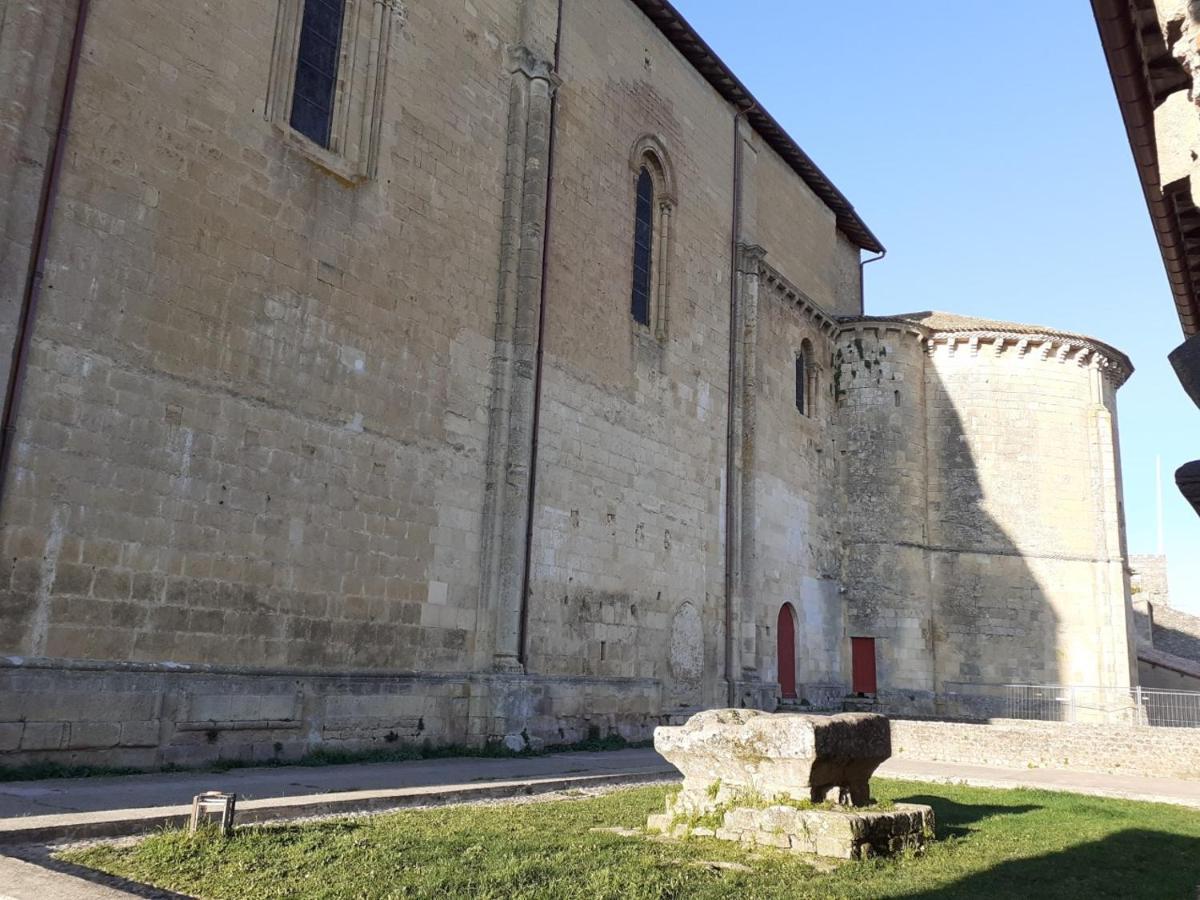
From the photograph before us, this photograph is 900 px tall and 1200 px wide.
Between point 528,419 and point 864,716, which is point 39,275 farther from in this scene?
point 864,716

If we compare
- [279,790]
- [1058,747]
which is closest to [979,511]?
[1058,747]

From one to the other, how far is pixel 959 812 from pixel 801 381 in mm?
15497

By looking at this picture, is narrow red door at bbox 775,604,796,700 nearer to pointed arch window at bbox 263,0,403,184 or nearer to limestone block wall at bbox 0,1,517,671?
limestone block wall at bbox 0,1,517,671

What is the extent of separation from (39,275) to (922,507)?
2030cm

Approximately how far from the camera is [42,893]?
4.19 meters

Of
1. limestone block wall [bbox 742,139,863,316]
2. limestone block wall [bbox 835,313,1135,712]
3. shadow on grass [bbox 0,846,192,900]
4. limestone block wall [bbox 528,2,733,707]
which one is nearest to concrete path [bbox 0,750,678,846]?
shadow on grass [bbox 0,846,192,900]

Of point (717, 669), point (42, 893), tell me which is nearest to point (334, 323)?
point (42, 893)

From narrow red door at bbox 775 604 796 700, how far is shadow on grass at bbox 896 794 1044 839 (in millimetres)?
10648

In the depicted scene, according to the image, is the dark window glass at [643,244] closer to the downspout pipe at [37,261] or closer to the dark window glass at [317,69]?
the dark window glass at [317,69]

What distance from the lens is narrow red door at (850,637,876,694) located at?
23.3m

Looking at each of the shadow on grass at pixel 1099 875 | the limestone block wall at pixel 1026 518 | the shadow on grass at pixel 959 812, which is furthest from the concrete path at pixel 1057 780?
the limestone block wall at pixel 1026 518

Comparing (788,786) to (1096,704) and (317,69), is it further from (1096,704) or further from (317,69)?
(1096,704)

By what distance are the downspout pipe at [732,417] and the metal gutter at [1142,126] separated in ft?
43.2

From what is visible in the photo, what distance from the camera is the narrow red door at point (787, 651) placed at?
2114cm
